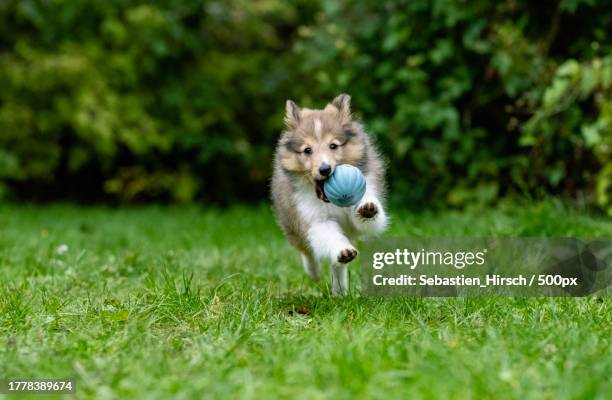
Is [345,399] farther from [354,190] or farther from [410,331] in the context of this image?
[354,190]

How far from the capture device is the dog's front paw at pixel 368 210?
4398mm

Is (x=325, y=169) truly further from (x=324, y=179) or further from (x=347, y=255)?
(x=347, y=255)

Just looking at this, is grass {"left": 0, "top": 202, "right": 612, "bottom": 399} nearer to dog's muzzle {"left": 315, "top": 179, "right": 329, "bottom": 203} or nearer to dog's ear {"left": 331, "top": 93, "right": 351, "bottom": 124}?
dog's muzzle {"left": 315, "top": 179, "right": 329, "bottom": 203}

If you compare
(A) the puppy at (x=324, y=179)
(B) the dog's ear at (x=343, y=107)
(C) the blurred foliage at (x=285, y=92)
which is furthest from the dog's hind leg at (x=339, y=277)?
(C) the blurred foliage at (x=285, y=92)

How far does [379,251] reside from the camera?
5.32 m

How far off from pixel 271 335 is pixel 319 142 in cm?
150

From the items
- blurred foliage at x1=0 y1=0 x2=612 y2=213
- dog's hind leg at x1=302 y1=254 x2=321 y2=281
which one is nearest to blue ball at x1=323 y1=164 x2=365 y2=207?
dog's hind leg at x1=302 y1=254 x2=321 y2=281

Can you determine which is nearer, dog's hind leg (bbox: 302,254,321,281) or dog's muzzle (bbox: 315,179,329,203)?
dog's muzzle (bbox: 315,179,329,203)

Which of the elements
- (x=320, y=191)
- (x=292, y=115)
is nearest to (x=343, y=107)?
(x=292, y=115)

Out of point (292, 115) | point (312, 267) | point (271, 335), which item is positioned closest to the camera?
point (271, 335)

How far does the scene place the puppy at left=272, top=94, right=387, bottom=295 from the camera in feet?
14.8

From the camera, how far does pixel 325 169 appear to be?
4430mm

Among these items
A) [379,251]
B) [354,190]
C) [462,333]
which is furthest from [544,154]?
[462,333]

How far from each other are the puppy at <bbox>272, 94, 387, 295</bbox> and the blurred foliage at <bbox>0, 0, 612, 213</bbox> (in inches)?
113
